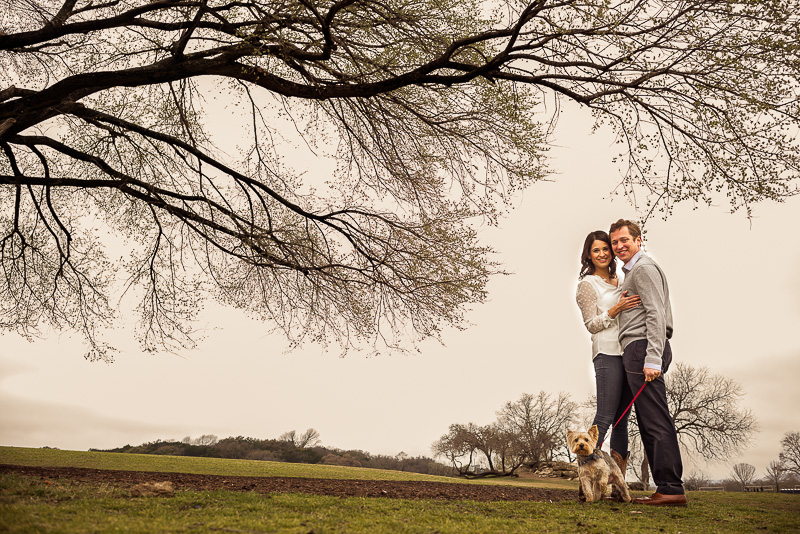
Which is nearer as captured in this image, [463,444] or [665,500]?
[665,500]

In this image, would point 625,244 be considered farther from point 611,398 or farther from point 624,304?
point 611,398

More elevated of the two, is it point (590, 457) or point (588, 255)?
point (588, 255)

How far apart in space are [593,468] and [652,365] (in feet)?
4.54

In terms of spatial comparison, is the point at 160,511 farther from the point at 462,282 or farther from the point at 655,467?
the point at 462,282

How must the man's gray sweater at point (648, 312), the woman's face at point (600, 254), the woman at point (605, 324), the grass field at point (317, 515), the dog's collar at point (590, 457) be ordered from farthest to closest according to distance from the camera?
1. the woman's face at point (600, 254)
2. the woman at point (605, 324)
3. the dog's collar at point (590, 457)
4. the man's gray sweater at point (648, 312)
5. the grass field at point (317, 515)

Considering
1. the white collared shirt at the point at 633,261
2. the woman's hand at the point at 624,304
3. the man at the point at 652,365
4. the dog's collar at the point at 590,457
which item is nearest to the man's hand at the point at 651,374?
the man at the point at 652,365

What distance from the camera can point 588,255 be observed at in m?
6.36

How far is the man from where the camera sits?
5.45 metres

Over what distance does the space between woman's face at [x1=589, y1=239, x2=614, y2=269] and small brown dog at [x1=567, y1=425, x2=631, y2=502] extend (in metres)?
1.93

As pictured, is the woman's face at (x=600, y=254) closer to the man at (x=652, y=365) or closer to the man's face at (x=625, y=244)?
the man's face at (x=625, y=244)

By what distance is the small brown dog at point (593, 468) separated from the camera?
546 centimetres

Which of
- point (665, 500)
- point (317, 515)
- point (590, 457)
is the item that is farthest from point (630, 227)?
point (317, 515)

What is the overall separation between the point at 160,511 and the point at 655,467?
4983 millimetres

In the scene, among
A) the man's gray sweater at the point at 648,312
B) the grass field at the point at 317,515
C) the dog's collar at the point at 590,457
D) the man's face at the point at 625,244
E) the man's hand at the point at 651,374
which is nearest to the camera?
the grass field at the point at 317,515
